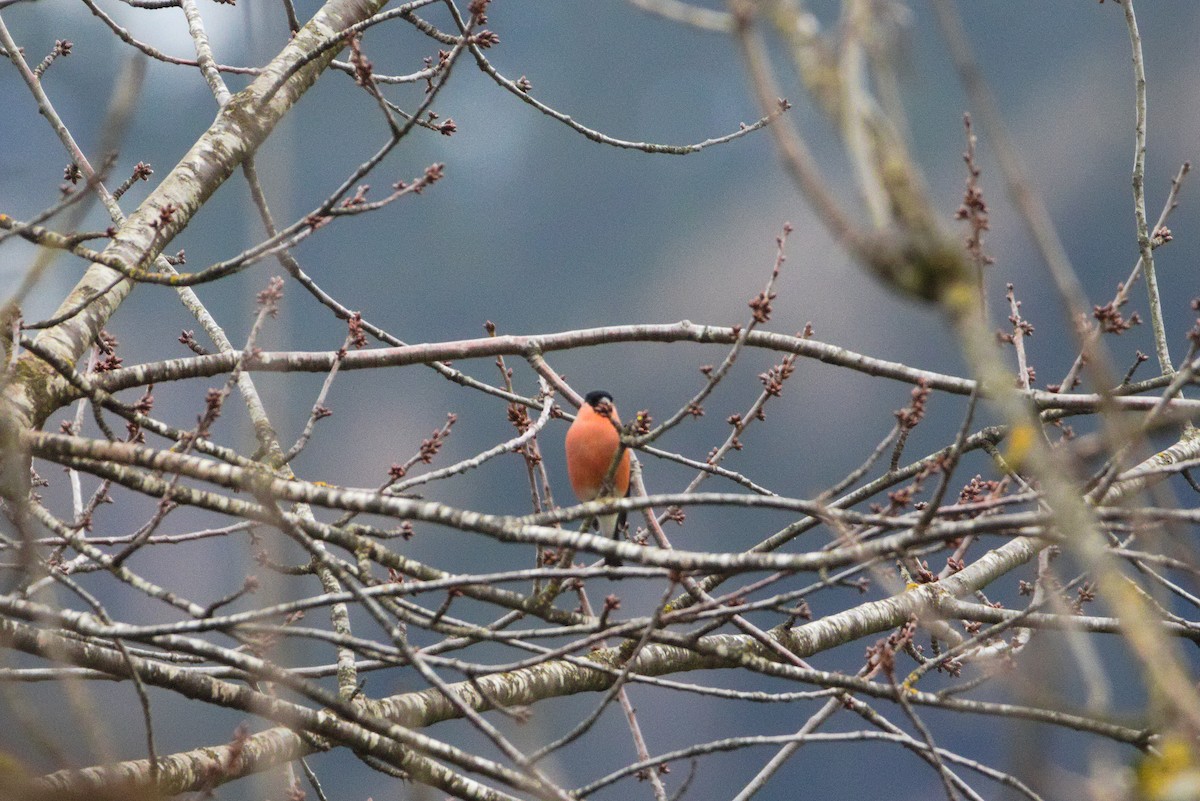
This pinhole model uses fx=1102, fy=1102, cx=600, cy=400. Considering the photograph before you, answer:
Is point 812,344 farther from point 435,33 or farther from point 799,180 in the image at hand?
point 799,180

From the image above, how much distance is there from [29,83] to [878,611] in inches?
131

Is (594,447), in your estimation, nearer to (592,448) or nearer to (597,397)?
(592,448)

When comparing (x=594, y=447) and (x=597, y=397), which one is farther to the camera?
(x=597, y=397)

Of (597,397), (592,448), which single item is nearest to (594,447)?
(592,448)

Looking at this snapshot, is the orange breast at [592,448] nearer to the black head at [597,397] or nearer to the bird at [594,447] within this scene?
the bird at [594,447]

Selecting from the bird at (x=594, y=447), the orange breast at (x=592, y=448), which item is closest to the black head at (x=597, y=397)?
the bird at (x=594, y=447)

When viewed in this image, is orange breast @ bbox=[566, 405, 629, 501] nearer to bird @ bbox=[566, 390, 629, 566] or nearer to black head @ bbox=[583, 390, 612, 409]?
bird @ bbox=[566, 390, 629, 566]

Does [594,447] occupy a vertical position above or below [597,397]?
below

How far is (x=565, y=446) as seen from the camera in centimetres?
541

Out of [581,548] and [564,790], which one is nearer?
[581,548]

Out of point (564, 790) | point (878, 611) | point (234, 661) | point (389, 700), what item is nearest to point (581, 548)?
point (564, 790)

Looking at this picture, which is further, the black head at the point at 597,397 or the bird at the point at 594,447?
the black head at the point at 597,397

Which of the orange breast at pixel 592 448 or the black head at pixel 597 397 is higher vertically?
the black head at pixel 597 397

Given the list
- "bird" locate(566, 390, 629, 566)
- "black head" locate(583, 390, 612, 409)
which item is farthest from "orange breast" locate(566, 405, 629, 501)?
"black head" locate(583, 390, 612, 409)
